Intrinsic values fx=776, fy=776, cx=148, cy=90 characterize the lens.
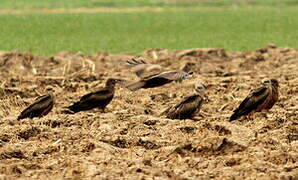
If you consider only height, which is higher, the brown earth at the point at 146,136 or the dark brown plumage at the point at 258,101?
the dark brown plumage at the point at 258,101

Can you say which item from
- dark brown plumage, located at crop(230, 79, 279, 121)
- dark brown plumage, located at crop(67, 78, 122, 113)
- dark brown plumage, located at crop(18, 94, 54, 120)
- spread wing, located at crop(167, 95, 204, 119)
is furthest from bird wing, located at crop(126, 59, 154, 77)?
dark brown plumage, located at crop(230, 79, 279, 121)

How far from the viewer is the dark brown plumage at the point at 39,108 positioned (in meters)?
10.5

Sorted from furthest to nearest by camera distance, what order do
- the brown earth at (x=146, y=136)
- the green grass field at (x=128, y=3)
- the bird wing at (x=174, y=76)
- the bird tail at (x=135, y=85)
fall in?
the green grass field at (x=128, y=3) < the bird tail at (x=135, y=85) < the bird wing at (x=174, y=76) < the brown earth at (x=146, y=136)

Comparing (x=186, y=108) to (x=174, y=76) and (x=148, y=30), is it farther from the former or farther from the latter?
(x=148, y=30)

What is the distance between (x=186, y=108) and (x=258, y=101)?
937 millimetres

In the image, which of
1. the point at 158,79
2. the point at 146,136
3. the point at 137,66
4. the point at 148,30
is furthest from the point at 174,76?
the point at 148,30

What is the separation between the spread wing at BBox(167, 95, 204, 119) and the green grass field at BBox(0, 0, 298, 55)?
10120 millimetres

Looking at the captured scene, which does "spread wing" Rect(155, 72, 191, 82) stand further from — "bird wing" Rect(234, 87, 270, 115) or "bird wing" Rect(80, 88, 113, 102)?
"bird wing" Rect(80, 88, 113, 102)

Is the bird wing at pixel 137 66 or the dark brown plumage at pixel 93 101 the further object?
the bird wing at pixel 137 66

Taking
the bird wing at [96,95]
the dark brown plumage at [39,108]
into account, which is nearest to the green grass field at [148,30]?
the bird wing at [96,95]

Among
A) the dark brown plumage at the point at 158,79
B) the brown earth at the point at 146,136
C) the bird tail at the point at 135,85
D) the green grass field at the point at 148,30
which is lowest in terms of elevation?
the brown earth at the point at 146,136

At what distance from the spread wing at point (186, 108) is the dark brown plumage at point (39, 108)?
1.76 meters

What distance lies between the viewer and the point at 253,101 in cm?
1004

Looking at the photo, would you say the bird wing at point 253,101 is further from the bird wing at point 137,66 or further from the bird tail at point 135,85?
the bird wing at point 137,66
